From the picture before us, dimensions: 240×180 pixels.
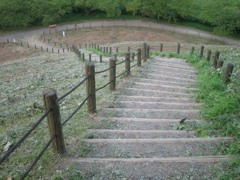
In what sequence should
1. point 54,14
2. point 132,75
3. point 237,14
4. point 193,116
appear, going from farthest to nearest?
point 54,14
point 237,14
point 132,75
point 193,116

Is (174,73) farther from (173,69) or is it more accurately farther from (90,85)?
(90,85)

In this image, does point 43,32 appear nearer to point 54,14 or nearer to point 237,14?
point 54,14

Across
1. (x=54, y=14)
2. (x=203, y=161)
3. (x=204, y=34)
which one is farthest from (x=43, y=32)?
(x=203, y=161)

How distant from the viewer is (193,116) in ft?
14.8

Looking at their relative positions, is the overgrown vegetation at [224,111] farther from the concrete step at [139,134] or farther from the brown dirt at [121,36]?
the brown dirt at [121,36]

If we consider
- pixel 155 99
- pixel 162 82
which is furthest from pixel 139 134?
pixel 162 82

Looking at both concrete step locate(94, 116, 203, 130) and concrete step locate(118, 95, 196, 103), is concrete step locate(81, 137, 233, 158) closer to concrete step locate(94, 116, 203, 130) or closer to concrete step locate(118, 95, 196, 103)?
concrete step locate(94, 116, 203, 130)

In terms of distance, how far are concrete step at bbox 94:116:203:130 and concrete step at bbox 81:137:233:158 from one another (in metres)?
0.56

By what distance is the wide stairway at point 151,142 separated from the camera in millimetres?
2821

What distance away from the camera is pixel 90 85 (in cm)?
436

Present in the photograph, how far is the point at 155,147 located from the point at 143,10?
108 ft

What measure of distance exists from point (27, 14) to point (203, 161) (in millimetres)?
33848

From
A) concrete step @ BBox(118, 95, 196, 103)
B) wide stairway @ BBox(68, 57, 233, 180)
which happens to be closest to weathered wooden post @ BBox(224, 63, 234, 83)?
wide stairway @ BBox(68, 57, 233, 180)

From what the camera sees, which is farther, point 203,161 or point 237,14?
point 237,14
